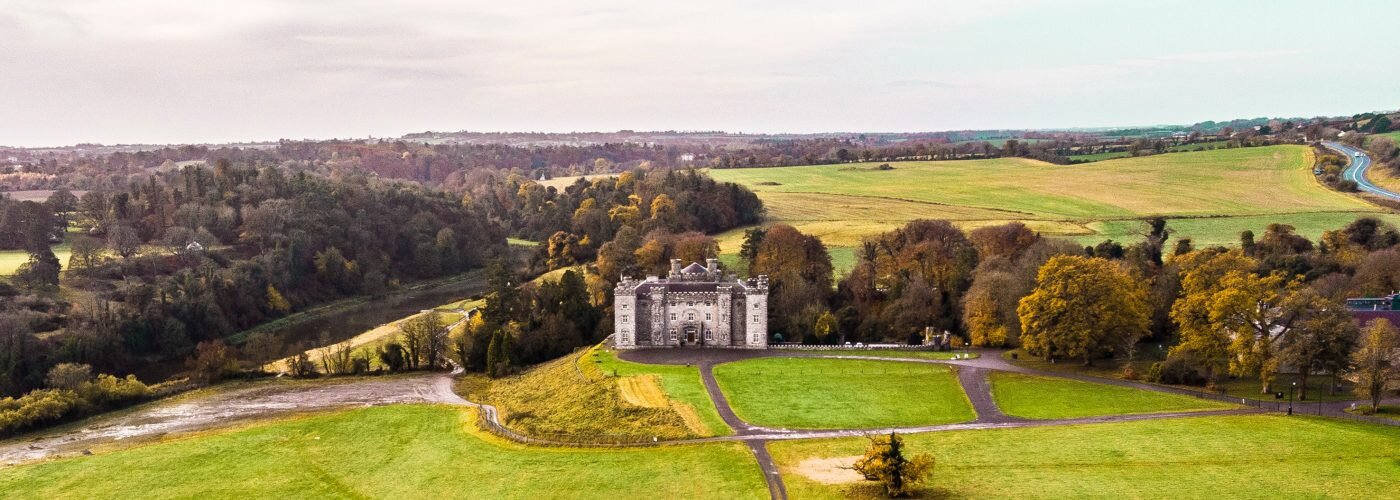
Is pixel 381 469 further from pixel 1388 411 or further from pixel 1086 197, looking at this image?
pixel 1086 197

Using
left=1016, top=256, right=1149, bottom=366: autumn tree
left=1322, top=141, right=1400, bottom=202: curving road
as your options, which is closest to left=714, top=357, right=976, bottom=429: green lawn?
left=1016, top=256, right=1149, bottom=366: autumn tree

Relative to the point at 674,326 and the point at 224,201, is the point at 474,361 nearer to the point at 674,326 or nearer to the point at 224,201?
the point at 674,326

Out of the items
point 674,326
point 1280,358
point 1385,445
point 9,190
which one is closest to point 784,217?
point 674,326

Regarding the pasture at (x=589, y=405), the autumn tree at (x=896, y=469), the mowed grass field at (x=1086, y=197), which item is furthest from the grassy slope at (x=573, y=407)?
the mowed grass field at (x=1086, y=197)

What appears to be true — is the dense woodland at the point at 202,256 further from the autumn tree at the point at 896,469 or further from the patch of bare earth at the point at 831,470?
the autumn tree at the point at 896,469

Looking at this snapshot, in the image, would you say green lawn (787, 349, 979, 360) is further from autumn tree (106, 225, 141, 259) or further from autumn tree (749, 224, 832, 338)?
autumn tree (106, 225, 141, 259)
